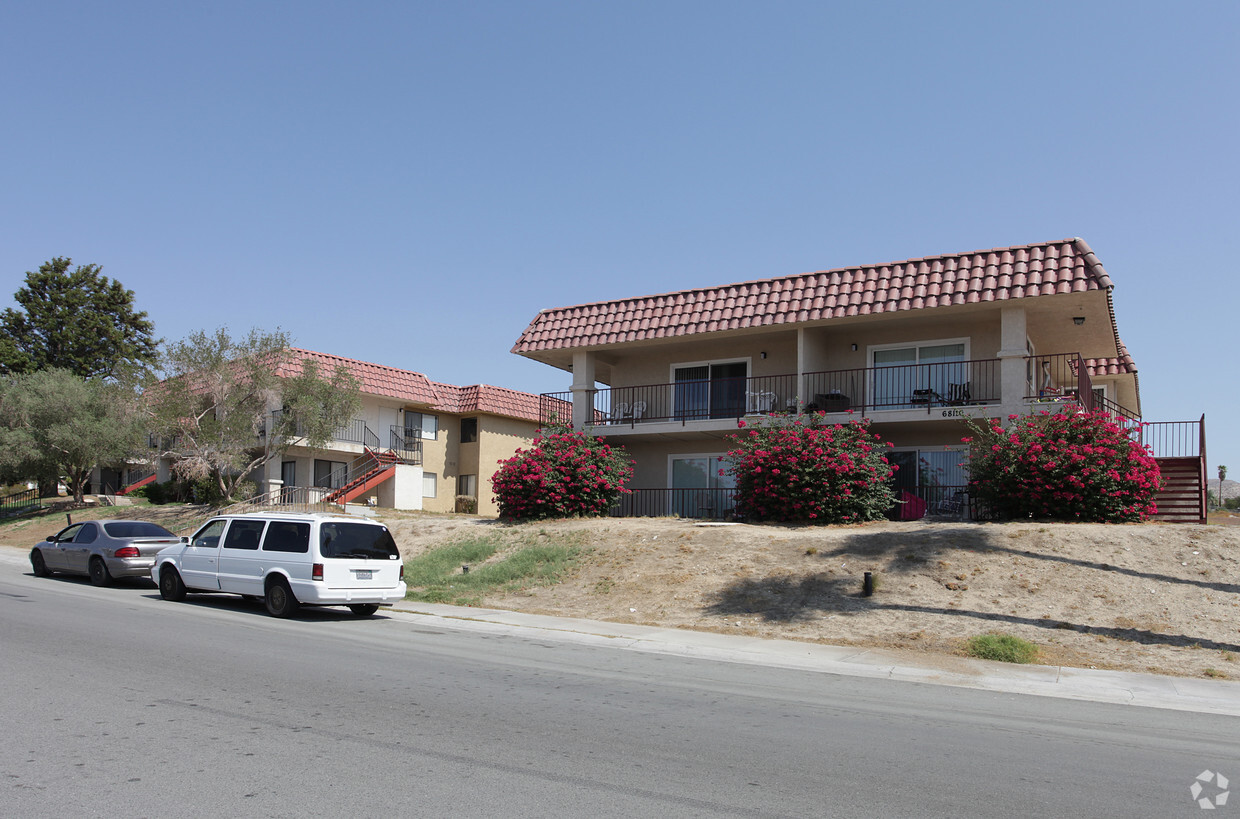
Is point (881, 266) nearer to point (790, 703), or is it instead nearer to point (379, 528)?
point (379, 528)

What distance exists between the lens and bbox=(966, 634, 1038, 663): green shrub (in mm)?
12422

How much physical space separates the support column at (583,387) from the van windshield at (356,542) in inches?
463

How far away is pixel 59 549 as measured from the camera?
20844mm

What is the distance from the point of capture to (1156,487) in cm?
1816

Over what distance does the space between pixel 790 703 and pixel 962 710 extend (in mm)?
1702

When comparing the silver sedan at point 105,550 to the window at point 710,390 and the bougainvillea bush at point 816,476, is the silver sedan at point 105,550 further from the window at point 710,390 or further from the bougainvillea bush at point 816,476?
the window at point 710,390

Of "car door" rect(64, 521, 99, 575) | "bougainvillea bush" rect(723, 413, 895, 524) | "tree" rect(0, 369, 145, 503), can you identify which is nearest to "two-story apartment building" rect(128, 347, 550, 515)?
"tree" rect(0, 369, 145, 503)

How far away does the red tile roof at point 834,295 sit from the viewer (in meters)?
21.3

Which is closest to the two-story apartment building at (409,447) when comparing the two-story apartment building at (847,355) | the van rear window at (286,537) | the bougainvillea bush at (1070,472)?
the two-story apartment building at (847,355)

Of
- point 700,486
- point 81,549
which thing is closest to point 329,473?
point 700,486

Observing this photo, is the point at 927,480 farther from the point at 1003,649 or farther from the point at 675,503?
the point at 1003,649

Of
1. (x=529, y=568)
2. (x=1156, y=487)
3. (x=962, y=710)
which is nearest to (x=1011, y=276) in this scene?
(x=1156, y=487)

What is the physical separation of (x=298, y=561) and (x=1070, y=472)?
14.0 m

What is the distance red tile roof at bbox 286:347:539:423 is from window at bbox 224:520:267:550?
68.2ft
